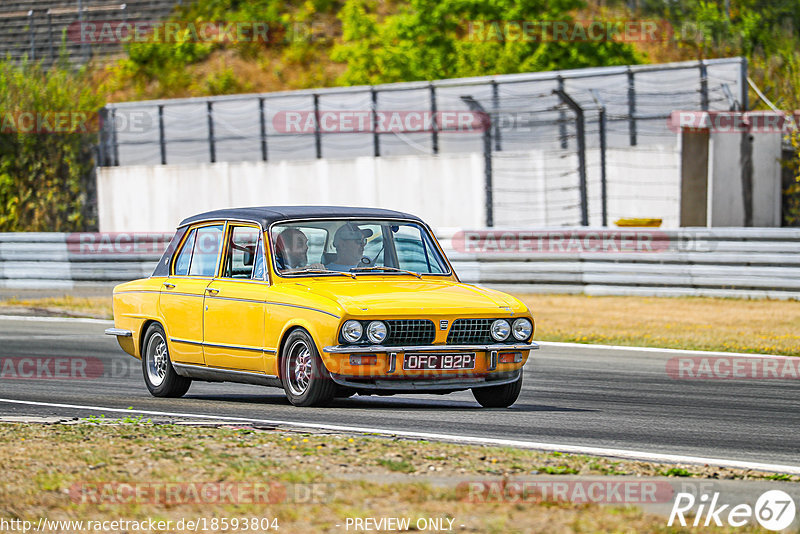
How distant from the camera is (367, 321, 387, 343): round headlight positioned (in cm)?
879

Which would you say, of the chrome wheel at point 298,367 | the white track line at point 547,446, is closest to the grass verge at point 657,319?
the chrome wheel at point 298,367

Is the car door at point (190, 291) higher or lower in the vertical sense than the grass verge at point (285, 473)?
higher

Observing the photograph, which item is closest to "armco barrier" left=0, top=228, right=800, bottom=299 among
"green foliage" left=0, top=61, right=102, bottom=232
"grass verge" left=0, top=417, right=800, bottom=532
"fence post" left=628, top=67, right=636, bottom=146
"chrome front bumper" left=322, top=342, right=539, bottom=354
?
"fence post" left=628, top=67, right=636, bottom=146

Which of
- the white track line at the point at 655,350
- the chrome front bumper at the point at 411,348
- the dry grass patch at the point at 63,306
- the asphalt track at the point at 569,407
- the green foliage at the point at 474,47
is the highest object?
the green foliage at the point at 474,47

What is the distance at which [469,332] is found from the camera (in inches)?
356

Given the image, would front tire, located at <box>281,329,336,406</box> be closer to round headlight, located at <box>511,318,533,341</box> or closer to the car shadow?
the car shadow

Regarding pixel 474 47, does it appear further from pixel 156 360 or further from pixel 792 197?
pixel 156 360

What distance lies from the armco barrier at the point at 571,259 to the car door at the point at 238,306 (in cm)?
1070

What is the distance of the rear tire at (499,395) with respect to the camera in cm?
952

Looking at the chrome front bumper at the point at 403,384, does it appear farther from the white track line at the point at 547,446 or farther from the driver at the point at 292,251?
the driver at the point at 292,251

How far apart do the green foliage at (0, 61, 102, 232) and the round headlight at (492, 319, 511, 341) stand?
22.8 metres

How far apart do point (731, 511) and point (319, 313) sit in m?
3.90

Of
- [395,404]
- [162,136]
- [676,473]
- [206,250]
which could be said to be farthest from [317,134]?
[676,473]

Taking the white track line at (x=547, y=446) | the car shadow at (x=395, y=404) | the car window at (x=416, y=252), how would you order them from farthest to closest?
the car window at (x=416, y=252)
the car shadow at (x=395, y=404)
the white track line at (x=547, y=446)
